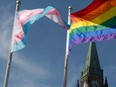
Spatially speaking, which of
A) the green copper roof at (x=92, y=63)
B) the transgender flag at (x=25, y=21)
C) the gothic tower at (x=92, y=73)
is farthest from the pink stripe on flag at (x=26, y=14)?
the green copper roof at (x=92, y=63)

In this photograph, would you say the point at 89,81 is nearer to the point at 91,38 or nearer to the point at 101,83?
the point at 101,83

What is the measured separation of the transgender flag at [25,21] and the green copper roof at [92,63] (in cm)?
7171

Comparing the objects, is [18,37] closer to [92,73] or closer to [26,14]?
[26,14]

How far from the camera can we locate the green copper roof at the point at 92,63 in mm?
89125

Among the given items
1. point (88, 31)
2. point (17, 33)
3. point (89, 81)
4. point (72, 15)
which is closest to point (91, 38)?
point (88, 31)

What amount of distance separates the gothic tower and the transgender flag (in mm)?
70910

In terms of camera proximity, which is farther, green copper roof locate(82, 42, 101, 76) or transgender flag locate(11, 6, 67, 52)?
green copper roof locate(82, 42, 101, 76)

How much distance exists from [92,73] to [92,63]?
2.29 metres

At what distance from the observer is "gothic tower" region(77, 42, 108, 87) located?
290 ft

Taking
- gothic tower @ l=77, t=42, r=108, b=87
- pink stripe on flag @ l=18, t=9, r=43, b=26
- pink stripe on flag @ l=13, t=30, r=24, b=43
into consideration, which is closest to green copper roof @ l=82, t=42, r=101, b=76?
gothic tower @ l=77, t=42, r=108, b=87

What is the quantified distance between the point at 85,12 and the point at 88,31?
0.88 meters

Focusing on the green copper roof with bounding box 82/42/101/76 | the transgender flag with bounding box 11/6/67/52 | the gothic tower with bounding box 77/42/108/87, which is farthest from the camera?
the green copper roof with bounding box 82/42/101/76

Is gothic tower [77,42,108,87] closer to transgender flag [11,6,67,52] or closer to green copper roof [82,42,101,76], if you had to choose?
green copper roof [82,42,101,76]

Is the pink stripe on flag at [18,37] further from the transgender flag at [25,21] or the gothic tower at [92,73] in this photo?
the gothic tower at [92,73]
